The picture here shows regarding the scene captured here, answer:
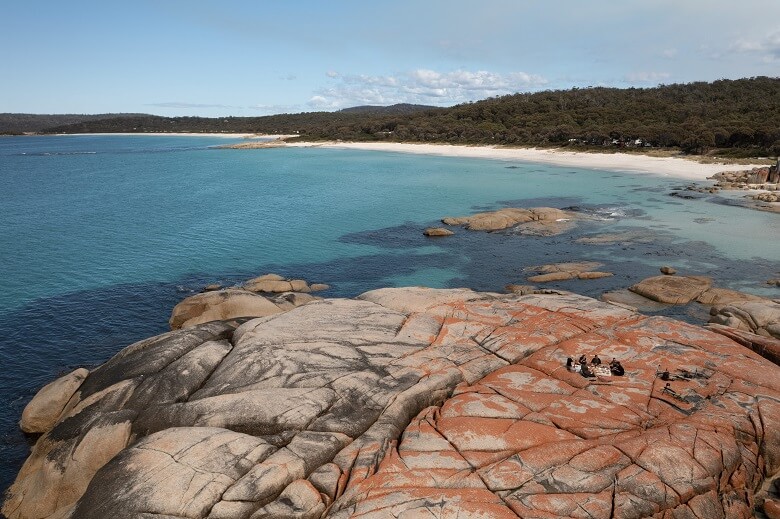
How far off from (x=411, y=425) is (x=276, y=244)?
3719 cm

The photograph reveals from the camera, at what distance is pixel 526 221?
186 feet

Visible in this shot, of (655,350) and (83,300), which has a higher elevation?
(655,350)

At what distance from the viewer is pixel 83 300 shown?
3494 cm

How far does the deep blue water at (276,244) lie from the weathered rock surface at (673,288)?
75.2 inches

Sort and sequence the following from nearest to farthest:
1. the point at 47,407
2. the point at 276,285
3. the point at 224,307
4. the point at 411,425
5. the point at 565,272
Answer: the point at 411,425 → the point at 47,407 → the point at 224,307 → the point at 276,285 → the point at 565,272

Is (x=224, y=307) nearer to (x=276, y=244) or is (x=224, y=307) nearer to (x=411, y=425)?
(x=411, y=425)

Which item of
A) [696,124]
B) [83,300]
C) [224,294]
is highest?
[696,124]

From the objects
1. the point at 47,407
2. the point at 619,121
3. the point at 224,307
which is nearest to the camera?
the point at 47,407

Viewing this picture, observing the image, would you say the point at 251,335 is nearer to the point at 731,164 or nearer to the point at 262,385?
the point at 262,385

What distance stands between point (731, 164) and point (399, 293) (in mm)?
87649

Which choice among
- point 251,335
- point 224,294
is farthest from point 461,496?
point 224,294

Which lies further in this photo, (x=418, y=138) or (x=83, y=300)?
(x=418, y=138)

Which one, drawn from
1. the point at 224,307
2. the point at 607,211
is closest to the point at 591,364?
the point at 224,307

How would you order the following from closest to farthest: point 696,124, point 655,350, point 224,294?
point 655,350 < point 224,294 < point 696,124
